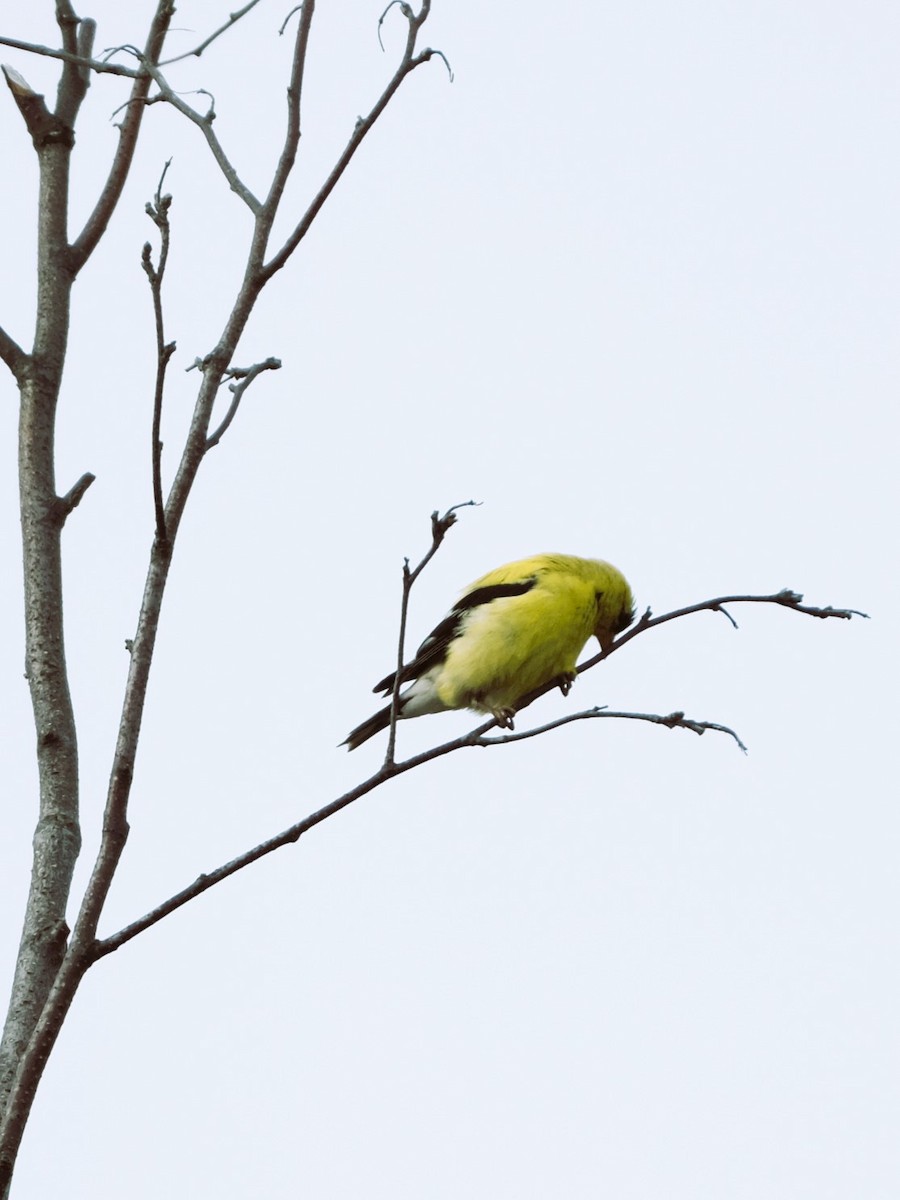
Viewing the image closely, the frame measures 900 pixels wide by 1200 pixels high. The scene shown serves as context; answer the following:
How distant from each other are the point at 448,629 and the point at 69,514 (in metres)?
3.57

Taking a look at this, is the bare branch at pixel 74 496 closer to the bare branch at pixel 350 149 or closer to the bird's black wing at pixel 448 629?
the bare branch at pixel 350 149

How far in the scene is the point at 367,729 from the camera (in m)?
6.29

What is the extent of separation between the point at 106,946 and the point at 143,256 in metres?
1.25

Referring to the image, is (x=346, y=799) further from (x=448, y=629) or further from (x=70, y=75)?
(x=448, y=629)

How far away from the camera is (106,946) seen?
242 cm

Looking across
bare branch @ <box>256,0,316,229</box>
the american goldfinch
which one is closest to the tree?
bare branch @ <box>256,0,316,229</box>

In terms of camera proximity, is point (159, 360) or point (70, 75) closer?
point (159, 360)

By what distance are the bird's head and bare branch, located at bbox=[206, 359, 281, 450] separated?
3.53 m

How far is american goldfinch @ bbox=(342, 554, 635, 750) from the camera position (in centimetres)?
609

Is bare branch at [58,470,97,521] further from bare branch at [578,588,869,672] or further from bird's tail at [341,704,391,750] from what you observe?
bird's tail at [341,704,391,750]

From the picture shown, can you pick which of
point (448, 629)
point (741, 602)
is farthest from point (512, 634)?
point (741, 602)

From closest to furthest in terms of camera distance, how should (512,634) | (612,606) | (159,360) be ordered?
(159,360) → (512,634) → (612,606)

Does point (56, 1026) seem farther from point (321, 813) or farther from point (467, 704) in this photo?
point (467, 704)

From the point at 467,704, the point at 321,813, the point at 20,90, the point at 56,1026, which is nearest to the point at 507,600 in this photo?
the point at 467,704
